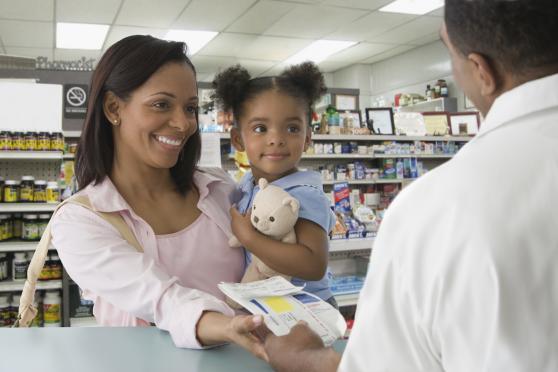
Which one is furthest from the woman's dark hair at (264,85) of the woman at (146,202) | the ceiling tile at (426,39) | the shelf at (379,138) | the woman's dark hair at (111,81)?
the ceiling tile at (426,39)

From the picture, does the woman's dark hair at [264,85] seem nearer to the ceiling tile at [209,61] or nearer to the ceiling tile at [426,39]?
the ceiling tile at [426,39]

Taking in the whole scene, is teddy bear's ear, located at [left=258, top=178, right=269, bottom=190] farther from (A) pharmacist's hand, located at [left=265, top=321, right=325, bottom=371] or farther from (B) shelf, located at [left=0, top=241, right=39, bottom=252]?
(B) shelf, located at [left=0, top=241, right=39, bottom=252]

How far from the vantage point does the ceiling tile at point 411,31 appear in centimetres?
795

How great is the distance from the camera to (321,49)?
9.51 m

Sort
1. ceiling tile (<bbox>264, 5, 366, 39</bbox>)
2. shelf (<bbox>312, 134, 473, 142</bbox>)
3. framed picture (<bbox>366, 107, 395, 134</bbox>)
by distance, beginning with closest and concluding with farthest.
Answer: shelf (<bbox>312, 134, 473, 142</bbox>) < framed picture (<bbox>366, 107, 395, 134</bbox>) < ceiling tile (<bbox>264, 5, 366, 39</bbox>)

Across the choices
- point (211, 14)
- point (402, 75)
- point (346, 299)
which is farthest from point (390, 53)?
point (346, 299)

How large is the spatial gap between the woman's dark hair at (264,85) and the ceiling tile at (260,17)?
17.3ft

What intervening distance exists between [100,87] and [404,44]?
874 centimetres

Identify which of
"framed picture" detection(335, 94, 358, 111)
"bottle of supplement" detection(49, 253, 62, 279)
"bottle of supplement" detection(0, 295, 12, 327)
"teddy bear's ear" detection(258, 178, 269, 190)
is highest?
"framed picture" detection(335, 94, 358, 111)

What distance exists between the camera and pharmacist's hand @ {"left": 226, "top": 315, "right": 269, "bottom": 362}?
36.6 inches

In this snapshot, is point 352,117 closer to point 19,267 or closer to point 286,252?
point 19,267

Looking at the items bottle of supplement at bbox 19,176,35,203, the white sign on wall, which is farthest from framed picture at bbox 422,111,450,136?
bottle of supplement at bbox 19,176,35,203

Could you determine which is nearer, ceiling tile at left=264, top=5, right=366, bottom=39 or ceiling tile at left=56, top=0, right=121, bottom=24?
ceiling tile at left=56, top=0, right=121, bottom=24

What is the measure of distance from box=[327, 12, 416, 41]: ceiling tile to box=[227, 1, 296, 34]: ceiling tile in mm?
1219
